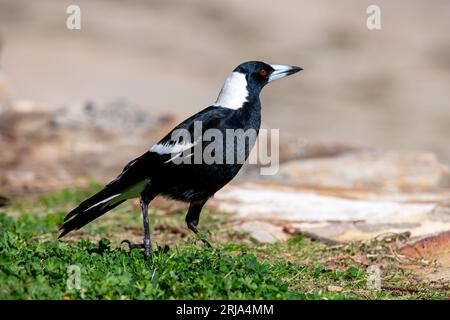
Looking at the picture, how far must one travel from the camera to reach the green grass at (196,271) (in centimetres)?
402

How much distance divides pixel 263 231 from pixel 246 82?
1.19m

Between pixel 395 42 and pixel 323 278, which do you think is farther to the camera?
pixel 395 42

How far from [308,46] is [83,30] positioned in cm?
413

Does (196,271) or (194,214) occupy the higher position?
(194,214)

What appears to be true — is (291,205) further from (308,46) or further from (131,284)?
(308,46)

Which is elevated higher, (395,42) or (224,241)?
(395,42)

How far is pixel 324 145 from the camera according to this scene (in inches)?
403

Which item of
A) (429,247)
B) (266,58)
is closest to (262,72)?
(429,247)

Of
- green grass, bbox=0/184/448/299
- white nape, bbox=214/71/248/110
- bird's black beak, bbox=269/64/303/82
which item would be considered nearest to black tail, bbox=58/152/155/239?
green grass, bbox=0/184/448/299

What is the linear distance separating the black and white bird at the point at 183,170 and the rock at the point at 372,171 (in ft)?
10.3

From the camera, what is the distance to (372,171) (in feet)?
28.8

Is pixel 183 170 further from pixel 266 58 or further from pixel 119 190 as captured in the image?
pixel 266 58

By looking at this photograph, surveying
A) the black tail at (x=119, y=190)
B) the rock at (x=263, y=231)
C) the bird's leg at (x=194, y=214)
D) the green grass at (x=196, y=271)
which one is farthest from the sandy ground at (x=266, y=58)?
the black tail at (x=119, y=190)

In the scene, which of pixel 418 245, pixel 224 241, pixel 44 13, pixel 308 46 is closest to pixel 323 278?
pixel 418 245
